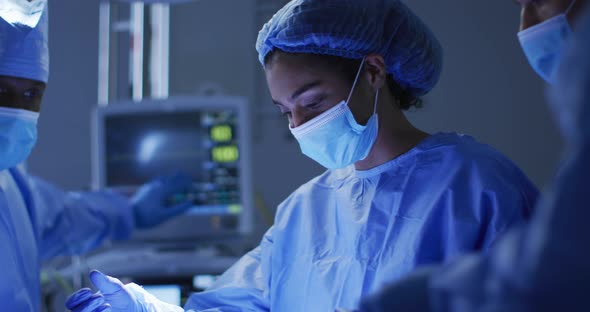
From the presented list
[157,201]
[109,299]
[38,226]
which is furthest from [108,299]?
[157,201]

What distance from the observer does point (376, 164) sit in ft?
3.41

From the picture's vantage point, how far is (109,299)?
1.00m

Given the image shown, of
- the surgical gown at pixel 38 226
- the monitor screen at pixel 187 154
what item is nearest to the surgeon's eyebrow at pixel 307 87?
the surgical gown at pixel 38 226

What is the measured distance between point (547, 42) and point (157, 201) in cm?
149

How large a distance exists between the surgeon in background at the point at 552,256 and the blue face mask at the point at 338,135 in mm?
544

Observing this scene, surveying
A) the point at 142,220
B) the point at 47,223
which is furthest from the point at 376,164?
the point at 142,220

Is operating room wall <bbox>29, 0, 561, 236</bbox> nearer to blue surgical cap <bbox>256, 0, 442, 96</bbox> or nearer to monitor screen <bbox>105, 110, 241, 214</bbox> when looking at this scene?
monitor screen <bbox>105, 110, 241, 214</bbox>

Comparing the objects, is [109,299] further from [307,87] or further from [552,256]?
[552,256]

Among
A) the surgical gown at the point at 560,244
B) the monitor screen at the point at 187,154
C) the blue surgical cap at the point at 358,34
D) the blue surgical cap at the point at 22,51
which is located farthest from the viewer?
the monitor screen at the point at 187,154

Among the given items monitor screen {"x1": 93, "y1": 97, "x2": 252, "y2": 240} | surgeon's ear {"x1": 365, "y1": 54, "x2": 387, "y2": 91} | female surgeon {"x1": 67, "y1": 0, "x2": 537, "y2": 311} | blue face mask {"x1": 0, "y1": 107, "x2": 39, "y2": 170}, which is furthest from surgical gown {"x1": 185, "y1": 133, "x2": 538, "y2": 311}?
monitor screen {"x1": 93, "y1": 97, "x2": 252, "y2": 240}

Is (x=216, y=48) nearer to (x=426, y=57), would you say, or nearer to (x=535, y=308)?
(x=426, y=57)

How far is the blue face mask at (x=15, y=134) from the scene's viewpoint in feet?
3.72

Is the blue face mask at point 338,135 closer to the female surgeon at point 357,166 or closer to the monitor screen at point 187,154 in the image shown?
the female surgeon at point 357,166

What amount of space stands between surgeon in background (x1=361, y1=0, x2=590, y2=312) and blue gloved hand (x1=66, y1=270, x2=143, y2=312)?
68 cm
